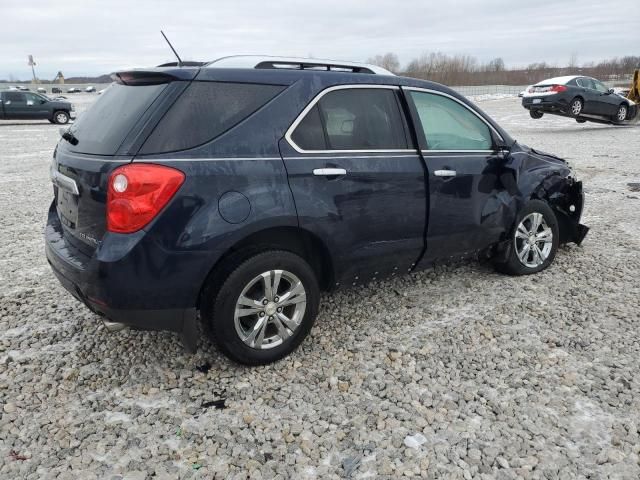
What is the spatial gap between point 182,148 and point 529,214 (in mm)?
3098

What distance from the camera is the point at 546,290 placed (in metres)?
4.32

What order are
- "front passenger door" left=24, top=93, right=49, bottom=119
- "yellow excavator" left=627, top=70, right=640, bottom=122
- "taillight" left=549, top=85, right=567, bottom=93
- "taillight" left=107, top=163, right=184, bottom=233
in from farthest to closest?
"front passenger door" left=24, top=93, right=49, bottom=119
"yellow excavator" left=627, top=70, right=640, bottom=122
"taillight" left=549, top=85, right=567, bottom=93
"taillight" left=107, top=163, right=184, bottom=233

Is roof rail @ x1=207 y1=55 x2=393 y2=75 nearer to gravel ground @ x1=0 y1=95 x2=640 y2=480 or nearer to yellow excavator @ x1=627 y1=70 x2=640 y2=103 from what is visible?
gravel ground @ x1=0 y1=95 x2=640 y2=480

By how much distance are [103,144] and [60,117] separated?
2325 centimetres

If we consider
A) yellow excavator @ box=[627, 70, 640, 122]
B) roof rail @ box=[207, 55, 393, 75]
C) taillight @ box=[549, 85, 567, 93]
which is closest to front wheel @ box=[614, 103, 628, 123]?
yellow excavator @ box=[627, 70, 640, 122]

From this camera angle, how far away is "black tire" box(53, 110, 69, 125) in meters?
22.8

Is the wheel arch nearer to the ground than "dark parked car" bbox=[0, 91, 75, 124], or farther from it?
nearer to the ground

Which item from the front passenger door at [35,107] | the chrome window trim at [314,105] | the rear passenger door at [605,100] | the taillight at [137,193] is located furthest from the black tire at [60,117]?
the taillight at [137,193]

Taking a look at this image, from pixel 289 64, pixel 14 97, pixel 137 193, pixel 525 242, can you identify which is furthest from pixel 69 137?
pixel 14 97

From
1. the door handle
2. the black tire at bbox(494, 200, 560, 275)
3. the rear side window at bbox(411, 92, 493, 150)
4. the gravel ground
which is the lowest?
the gravel ground

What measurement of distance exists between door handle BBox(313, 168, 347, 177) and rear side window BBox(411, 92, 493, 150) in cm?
87

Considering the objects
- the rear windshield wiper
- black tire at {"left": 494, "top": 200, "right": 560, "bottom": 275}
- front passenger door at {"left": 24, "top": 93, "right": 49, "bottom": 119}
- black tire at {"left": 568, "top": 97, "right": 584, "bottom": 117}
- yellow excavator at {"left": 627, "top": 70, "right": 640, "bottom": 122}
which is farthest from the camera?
front passenger door at {"left": 24, "top": 93, "right": 49, "bottom": 119}

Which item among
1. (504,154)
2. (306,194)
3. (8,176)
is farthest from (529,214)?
(8,176)

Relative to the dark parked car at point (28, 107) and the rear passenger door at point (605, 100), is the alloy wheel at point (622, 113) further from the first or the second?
the dark parked car at point (28, 107)
